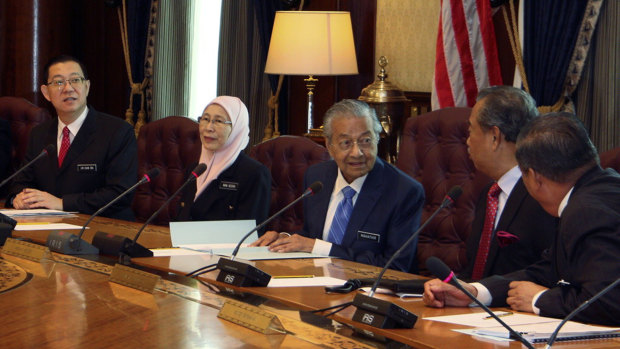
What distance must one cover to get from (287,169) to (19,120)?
2.55 meters

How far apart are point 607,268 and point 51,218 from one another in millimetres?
2761

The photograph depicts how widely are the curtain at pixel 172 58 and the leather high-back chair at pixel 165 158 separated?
2.10m

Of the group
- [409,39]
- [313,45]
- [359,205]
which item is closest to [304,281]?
[359,205]

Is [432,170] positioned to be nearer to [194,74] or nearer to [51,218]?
[51,218]

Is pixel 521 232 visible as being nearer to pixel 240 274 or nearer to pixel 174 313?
pixel 240 274

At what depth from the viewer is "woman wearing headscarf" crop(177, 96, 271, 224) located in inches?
164

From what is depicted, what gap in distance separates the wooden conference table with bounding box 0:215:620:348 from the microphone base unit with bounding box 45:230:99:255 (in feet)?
0.39

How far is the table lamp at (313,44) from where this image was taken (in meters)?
5.38

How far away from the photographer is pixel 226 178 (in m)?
4.21

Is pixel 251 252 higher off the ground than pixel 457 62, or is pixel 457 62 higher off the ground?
pixel 457 62

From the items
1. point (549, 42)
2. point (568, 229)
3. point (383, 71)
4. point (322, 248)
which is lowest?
point (322, 248)

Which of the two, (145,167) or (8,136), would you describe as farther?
(8,136)

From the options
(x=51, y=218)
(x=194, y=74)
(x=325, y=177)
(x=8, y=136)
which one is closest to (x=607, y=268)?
(x=325, y=177)

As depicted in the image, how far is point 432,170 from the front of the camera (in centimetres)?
411
